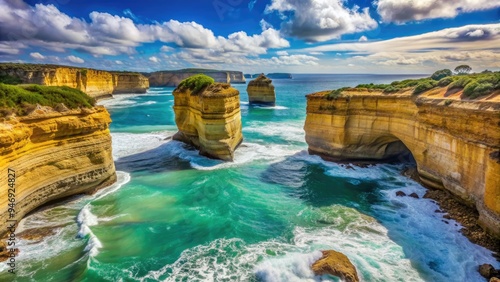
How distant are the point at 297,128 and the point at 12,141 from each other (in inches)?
1226

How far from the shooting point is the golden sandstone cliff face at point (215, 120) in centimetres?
2191

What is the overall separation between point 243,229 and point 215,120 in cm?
1112

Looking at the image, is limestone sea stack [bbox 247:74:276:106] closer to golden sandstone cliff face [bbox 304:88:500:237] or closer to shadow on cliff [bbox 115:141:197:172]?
shadow on cliff [bbox 115:141:197:172]

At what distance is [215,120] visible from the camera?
72.2 feet

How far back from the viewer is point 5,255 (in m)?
10.4

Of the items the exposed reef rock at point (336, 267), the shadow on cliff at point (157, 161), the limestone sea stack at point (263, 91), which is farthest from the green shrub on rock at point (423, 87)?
the limestone sea stack at point (263, 91)

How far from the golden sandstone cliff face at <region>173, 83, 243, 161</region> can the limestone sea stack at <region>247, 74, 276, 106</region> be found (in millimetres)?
37843

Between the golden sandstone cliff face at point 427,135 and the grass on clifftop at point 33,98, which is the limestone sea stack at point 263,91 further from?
the grass on clifftop at point 33,98

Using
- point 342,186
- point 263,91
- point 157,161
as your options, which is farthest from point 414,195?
point 263,91

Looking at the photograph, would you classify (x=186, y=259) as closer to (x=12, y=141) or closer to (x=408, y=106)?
(x=12, y=141)

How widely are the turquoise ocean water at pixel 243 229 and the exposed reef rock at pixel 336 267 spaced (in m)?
0.35

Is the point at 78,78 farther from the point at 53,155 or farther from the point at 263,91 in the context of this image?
the point at 53,155

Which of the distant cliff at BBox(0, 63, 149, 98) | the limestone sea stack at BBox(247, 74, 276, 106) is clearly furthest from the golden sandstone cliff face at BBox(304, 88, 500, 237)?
the distant cliff at BBox(0, 63, 149, 98)

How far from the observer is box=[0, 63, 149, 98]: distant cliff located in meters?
53.8
